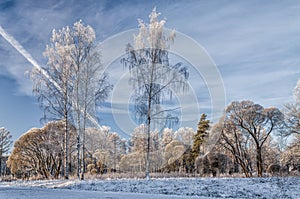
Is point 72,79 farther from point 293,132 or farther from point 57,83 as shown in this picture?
point 293,132

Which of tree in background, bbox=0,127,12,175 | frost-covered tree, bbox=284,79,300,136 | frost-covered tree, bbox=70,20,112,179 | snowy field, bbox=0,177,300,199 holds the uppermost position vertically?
frost-covered tree, bbox=70,20,112,179

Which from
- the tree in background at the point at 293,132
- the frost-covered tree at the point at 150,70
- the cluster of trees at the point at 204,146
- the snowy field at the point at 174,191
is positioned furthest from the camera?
the tree in background at the point at 293,132

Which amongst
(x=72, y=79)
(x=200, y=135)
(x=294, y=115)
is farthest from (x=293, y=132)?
(x=72, y=79)

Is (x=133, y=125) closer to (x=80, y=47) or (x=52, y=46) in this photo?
(x=80, y=47)

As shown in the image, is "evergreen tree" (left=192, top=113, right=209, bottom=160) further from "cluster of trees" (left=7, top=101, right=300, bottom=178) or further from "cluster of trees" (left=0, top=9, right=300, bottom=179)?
"cluster of trees" (left=0, top=9, right=300, bottom=179)

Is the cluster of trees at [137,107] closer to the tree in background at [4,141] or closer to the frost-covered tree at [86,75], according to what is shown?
the frost-covered tree at [86,75]

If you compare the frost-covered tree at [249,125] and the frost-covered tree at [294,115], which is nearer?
the frost-covered tree at [249,125]

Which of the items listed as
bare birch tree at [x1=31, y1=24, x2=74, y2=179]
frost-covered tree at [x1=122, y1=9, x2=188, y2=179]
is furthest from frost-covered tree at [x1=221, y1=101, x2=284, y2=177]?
bare birch tree at [x1=31, y1=24, x2=74, y2=179]

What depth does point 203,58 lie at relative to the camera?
1788 centimetres

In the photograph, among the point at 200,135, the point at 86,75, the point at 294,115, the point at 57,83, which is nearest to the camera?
the point at 86,75

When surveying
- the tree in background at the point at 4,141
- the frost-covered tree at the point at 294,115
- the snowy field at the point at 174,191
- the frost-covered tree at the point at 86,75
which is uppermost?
the frost-covered tree at the point at 86,75

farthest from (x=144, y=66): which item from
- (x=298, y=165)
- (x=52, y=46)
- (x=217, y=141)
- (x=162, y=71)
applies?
(x=298, y=165)

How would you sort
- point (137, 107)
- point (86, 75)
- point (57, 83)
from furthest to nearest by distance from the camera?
1. point (57, 83)
2. point (86, 75)
3. point (137, 107)

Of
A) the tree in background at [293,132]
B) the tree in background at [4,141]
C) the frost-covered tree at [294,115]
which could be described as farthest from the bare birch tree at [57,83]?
the tree in background at [4,141]
